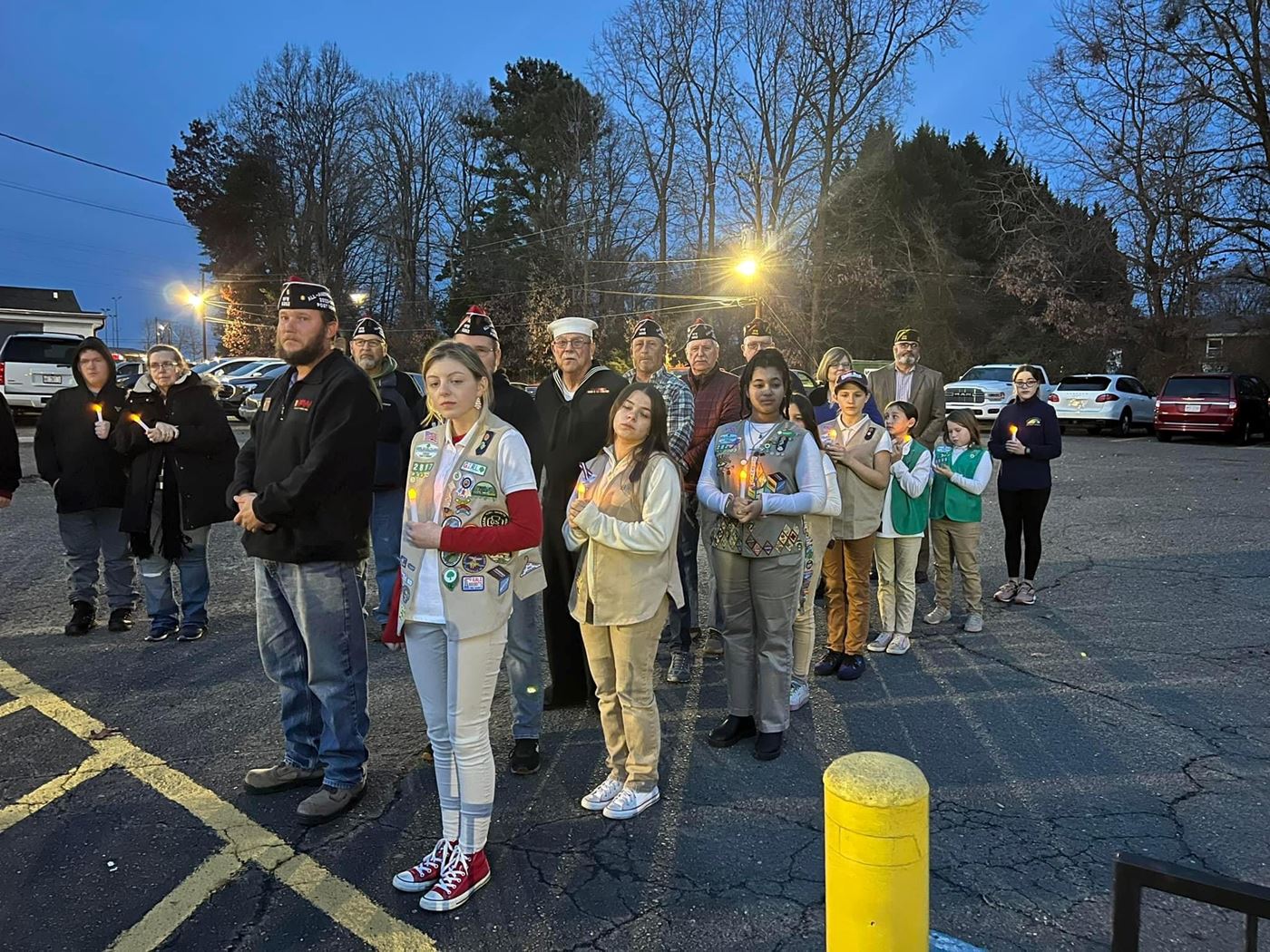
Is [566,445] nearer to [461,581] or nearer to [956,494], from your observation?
[461,581]

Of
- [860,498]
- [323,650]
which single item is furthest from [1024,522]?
[323,650]

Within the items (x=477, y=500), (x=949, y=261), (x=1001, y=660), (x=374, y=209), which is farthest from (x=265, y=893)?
(x=374, y=209)

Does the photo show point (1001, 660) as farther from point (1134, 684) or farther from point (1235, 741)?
point (1235, 741)

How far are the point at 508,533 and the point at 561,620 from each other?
1.58 m

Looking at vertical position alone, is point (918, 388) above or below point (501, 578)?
above

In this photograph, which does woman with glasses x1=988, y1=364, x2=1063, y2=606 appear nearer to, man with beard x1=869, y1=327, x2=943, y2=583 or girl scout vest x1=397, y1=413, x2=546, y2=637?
man with beard x1=869, y1=327, x2=943, y2=583

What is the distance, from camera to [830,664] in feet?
16.8

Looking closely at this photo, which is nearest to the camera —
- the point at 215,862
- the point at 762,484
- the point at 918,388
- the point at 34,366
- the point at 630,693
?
the point at 215,862

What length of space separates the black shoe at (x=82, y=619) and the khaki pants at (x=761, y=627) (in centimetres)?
470

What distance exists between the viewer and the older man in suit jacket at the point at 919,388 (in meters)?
6.50

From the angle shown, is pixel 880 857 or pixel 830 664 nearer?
pixel 880 857

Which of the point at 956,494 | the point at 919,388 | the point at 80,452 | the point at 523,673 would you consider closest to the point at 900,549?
the point at 956,494

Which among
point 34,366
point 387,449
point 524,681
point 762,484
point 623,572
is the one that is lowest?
point 524,681

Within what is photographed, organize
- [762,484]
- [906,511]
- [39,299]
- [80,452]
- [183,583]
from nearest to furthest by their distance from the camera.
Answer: [762,484], [906,511], [183,583], [80,452], [39,299]
